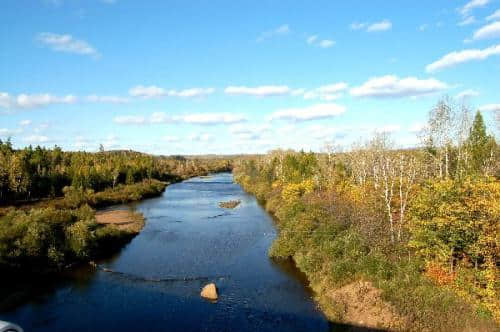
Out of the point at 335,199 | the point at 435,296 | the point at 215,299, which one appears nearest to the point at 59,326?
the point at 215,299

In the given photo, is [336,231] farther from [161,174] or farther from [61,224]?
[161,174]

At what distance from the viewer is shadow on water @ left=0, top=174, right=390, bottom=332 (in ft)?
81.1

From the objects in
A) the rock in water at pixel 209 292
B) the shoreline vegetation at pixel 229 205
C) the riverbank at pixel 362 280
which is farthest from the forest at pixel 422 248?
the shoreline vegetation at pixel 229 205

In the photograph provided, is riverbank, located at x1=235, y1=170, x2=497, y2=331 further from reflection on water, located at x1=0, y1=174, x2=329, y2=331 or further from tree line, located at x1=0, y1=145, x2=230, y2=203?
tree line, located at x1=0, y1=145, x2=230, y2=203

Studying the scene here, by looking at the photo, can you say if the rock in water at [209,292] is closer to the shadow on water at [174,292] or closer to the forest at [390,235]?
the shadow on water at [174,292]

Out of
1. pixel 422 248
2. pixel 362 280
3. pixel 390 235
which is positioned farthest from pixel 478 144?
pixel 362 280

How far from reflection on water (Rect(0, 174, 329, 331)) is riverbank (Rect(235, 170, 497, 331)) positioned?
67.7 inches

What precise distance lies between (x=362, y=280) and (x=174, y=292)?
14361mm

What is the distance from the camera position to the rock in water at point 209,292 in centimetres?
2855

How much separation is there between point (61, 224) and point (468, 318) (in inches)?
1426

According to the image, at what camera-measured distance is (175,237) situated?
48.3 meters

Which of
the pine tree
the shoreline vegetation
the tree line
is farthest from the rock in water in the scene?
the tree line

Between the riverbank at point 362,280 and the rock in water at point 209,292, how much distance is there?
25.4 feet

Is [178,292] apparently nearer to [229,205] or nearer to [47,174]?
[229,205]
